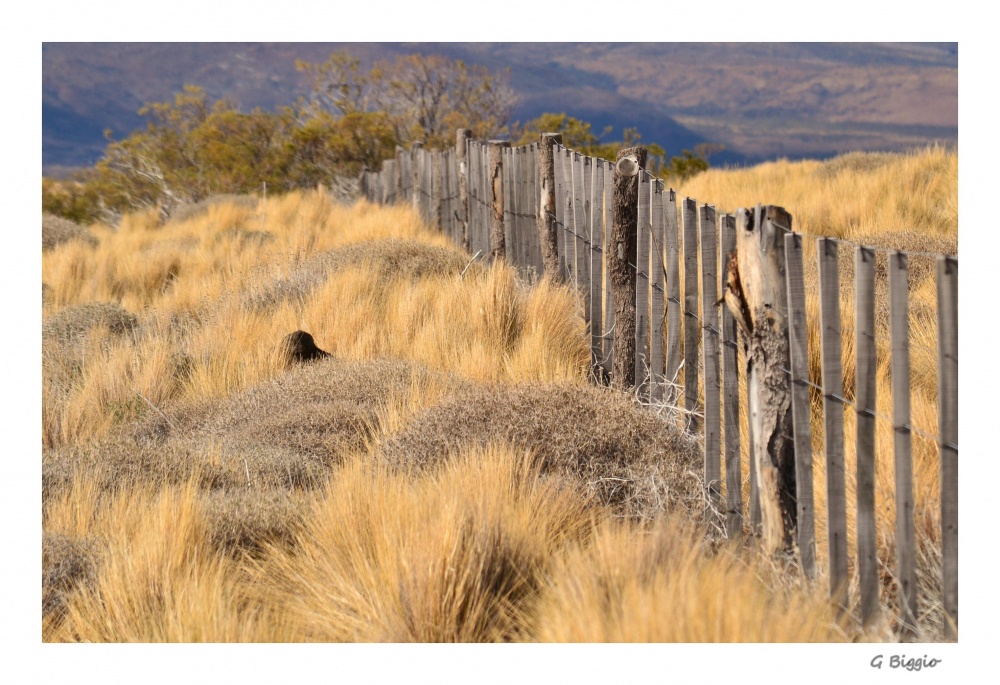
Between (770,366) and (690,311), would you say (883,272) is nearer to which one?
(690,311)

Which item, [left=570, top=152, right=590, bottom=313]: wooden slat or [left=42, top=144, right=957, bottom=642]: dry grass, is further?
[left=570, top=152, right=590, bottom=313]: wooden slat

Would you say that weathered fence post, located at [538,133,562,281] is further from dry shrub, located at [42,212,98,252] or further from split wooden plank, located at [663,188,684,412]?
dry shrub, located at [42,212,98,252]

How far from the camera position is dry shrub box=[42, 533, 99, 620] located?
129 inches

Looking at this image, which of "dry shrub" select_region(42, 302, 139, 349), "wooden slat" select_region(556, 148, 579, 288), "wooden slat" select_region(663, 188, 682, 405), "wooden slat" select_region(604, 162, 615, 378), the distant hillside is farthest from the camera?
the distant hillside

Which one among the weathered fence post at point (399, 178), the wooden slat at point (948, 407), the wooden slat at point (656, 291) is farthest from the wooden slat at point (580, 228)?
the weathered fence post at point (399, 178)

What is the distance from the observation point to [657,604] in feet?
8.05

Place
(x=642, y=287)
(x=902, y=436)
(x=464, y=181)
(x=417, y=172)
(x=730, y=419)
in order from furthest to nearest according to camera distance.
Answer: (x=417, y=172)
(x=464, y=181)
(x=642, y=287)
(x=730, y=419)
(x=902, y=436)

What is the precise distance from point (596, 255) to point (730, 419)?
234 centimetres

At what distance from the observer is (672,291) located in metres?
4.43

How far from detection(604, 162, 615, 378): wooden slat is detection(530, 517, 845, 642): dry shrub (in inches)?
104

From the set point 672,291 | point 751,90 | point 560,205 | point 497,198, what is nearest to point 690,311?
point 672,291

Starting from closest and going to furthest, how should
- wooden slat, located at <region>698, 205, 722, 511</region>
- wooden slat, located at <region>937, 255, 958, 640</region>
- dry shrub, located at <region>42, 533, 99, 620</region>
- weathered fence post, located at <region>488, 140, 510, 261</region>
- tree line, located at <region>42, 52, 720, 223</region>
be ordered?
wooden slat, located at <region>937, 255, 958, 640</region> → dry shrub, located at <region>42, 533, 99, 620</region> → wooden slat, located at <region>698, 205, 722, 511</region> → weathered fence post, located at <region>488, 140, 510, 261</region> → tree line, located at <region>42, 52, 720, 223</region>

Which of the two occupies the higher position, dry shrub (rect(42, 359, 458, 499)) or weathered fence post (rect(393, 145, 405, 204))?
weathered fence post (rect(393, 145, 405, 204))

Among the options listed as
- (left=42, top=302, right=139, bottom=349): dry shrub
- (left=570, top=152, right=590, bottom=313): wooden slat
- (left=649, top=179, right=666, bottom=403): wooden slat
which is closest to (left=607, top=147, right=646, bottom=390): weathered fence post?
(left=649, top=179, right=666, bottom=403): wooden slat
